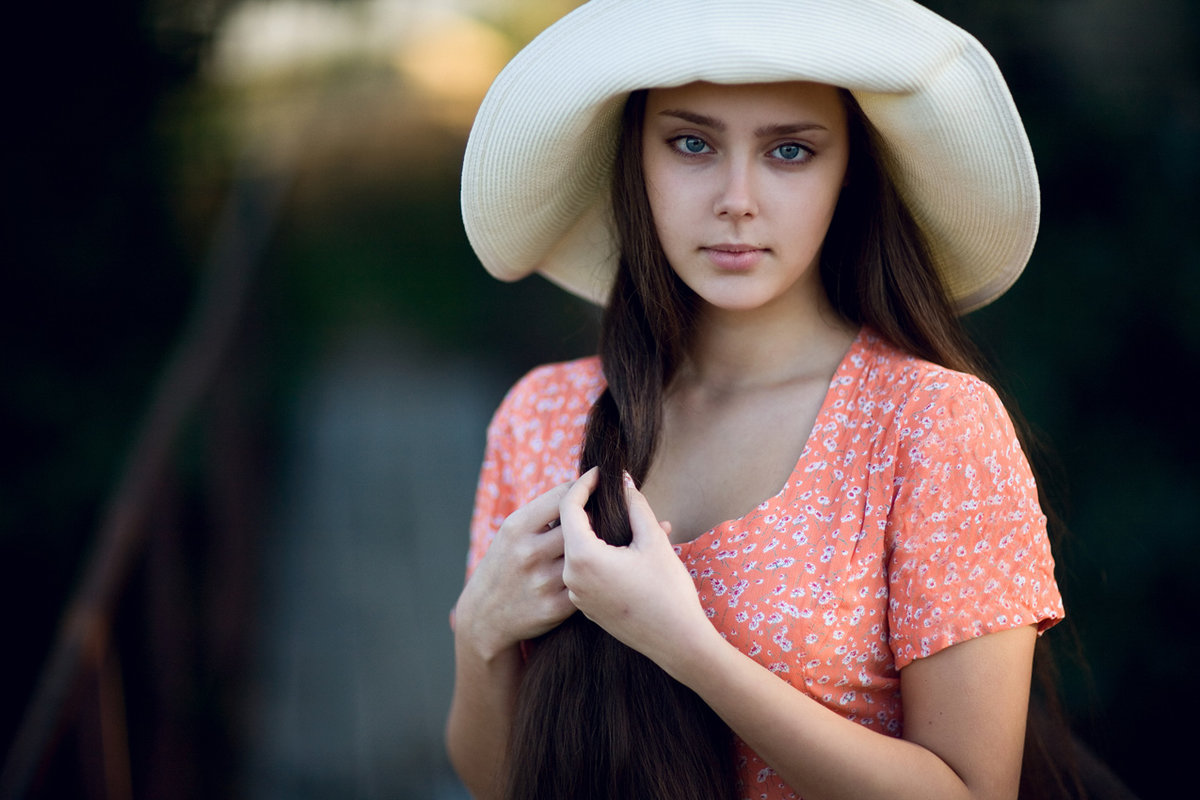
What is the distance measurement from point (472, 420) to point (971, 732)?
16.0 feet

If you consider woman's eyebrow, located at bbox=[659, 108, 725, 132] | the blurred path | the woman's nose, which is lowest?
the blurred path

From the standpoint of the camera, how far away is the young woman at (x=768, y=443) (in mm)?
1380

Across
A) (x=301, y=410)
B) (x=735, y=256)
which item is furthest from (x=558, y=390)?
(x=301, y=410)

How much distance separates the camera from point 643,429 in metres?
1.65

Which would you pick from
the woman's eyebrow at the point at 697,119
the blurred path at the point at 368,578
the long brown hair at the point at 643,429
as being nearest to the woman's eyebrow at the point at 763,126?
the woman's eyebrow at the point at 697,119

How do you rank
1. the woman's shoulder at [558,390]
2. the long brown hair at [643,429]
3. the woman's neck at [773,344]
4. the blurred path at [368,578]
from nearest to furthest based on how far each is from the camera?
the long brown hair at [643,429] < the woman's neck at [773,344] < the woman's shoulder at [558,390] < the blurred path at [368,578]

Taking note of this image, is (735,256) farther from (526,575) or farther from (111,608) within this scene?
(111,608)

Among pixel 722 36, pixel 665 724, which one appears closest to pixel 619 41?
pixel 722 36

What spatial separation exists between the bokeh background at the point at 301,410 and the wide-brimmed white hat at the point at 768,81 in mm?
547

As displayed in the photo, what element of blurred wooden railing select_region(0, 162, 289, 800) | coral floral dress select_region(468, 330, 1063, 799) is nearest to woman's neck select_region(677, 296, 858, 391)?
coral floral dress select_region(468, 330, 1063, 799)

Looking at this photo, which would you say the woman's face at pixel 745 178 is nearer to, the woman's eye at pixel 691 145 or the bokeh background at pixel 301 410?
the woman's eye at pixel 691 145

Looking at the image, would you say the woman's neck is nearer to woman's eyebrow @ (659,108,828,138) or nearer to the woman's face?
the woman's face

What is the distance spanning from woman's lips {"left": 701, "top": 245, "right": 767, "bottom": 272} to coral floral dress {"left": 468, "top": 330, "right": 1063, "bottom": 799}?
24 cm

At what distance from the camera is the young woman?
1380 millimetres
